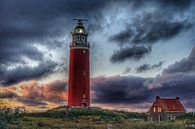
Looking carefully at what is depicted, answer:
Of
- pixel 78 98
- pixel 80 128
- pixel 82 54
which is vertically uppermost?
pixel 82 54

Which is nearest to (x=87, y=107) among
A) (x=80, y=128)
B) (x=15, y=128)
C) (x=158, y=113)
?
(x=158, y=113)

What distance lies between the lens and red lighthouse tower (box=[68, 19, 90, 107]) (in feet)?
218

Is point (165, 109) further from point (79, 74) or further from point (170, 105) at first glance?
point (79, 74)

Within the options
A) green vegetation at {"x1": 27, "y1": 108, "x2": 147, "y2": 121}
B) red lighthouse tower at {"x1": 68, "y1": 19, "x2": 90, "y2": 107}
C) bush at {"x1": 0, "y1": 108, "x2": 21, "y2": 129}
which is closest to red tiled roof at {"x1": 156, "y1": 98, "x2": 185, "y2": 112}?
green vegetation at {"x1": 27, "y1": 108, "x2": 147, "y2": 121}

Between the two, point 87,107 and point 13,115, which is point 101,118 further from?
point 13,115

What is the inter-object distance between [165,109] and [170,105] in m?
1.61

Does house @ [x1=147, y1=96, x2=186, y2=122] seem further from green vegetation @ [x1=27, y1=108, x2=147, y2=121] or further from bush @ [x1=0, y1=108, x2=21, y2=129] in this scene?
bush @ [x1=0, y1=108, x2=21, y2=129]

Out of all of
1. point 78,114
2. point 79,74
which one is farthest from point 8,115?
point 79,74

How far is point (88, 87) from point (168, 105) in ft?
44.9

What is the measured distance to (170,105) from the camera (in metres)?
63.8

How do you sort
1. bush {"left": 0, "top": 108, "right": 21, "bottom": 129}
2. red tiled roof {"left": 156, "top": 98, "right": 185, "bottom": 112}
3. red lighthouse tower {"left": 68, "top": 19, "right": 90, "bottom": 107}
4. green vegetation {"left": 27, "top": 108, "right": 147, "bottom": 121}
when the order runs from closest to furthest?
bush {"left": 0, "top": 108, "right": 21, "bottom": 129} → green vegetation {"left": 27, "top": 108, "right": 147, "bottom": 121} → red tiled roof {"left": 156, "top": 98, "right": 185, "bottom": 112} → red lighthouse tower {"left": 68, "top": 19, "right": 90, "bottom": 107}

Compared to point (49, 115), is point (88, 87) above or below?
above

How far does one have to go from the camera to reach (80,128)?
39.4m

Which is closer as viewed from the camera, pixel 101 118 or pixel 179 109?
pixel 101 118
